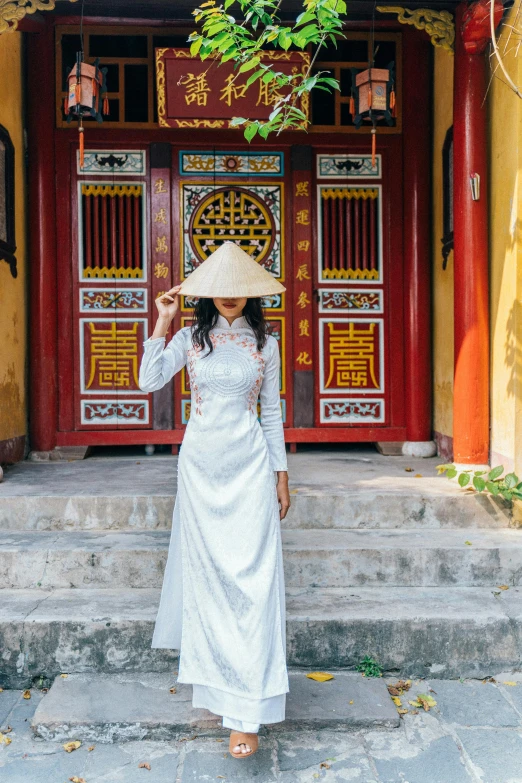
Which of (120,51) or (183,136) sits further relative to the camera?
(120,51)

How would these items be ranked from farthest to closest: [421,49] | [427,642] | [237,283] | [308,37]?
[421,49]
[308,37]
[427,642]
[237,283]

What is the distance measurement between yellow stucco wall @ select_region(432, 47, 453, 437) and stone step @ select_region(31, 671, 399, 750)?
278cm

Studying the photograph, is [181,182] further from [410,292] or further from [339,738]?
[339,738]

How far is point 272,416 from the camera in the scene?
307cm

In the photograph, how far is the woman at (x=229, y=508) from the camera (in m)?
2.77

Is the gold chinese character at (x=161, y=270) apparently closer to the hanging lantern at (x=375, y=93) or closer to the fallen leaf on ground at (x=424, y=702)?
the hanging lantern at (x=375, y=93)

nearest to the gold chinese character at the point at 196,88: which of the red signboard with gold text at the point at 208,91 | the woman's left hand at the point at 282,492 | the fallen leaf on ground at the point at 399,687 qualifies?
the red signboard with gold text at the point at 208,91

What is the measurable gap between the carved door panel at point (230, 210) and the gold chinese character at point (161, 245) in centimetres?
10

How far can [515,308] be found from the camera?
435 centimetres

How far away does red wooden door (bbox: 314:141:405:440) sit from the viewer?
6.00 m

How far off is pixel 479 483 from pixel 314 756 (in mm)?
2040

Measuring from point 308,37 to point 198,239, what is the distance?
235 cm

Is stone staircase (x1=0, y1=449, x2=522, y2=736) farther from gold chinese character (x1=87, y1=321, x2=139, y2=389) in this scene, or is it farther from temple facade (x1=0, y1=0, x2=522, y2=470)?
gold chinese character (x1=87, y1=321, x2=139, y2=389)

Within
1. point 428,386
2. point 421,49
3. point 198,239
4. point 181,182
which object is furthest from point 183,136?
point 428,386
